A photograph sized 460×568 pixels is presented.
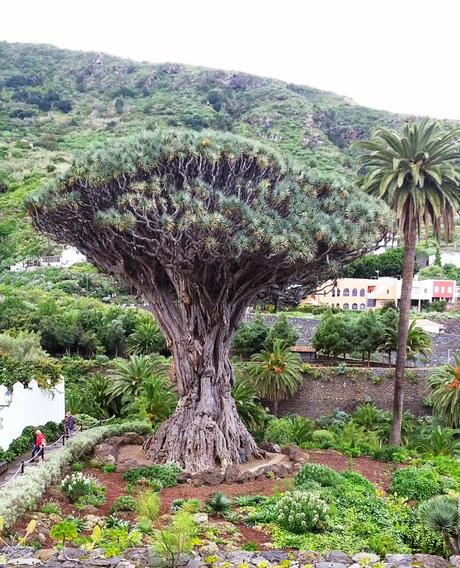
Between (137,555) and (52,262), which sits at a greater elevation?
(137,555)

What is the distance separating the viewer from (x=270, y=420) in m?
23.4

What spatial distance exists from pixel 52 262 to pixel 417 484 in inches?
1841

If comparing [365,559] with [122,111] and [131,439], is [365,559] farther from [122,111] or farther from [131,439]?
[122,111]

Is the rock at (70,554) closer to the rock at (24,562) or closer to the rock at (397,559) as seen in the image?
the rock at (24,562)

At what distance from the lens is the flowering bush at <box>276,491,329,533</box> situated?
1072 centimetres

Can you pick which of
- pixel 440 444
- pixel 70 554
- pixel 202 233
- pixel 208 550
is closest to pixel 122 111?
pixel 440 444

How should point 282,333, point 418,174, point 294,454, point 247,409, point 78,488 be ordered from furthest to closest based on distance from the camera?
point 282,333 → point 247,409 → point 418,174 → point 294,454 → point 78,488

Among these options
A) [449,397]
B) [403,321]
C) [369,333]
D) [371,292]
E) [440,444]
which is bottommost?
[440,444]

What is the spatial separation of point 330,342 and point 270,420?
7740 mm

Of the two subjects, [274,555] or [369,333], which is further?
[369,333]

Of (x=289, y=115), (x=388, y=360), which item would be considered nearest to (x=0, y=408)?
(x=388, y=360)

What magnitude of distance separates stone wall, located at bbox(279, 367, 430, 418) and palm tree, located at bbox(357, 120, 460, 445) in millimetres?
7656

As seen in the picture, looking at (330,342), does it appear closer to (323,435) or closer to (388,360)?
(388,360)

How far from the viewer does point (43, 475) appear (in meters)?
12.8
